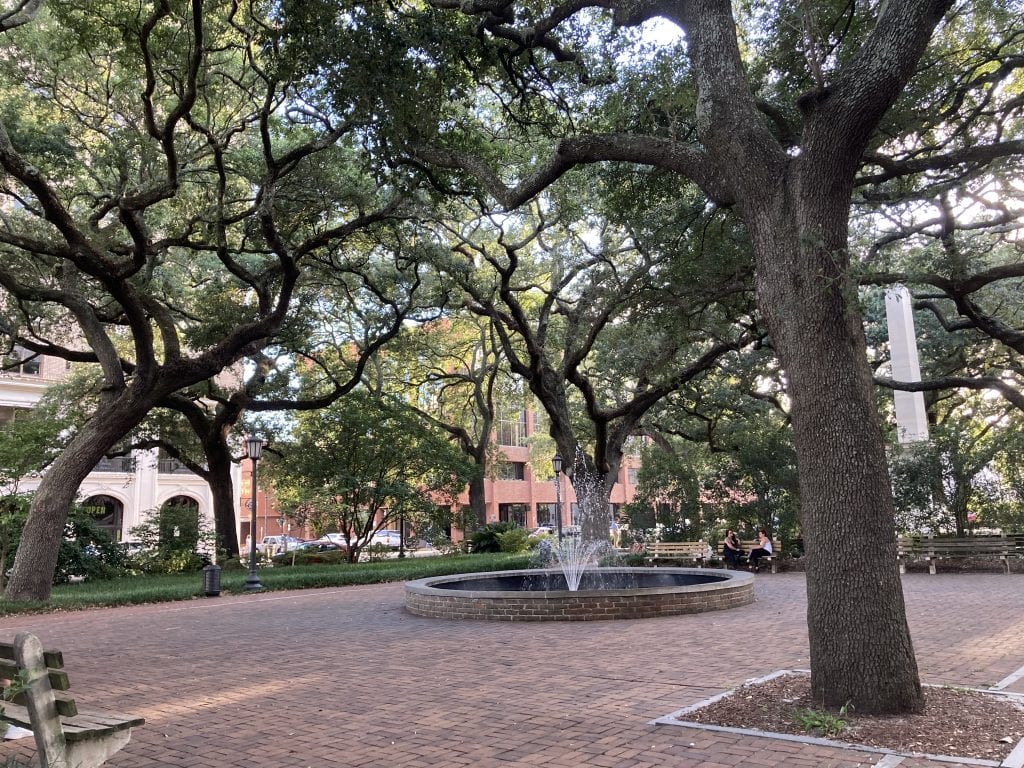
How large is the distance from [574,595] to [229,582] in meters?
10.4

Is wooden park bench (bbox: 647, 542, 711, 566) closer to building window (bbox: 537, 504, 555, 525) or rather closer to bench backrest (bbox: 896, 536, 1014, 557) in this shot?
bench backrest (bbox: 896, 536, 1014, 557)

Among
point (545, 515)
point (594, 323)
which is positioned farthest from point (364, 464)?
point (545, 515)

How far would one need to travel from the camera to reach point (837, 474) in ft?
17.2

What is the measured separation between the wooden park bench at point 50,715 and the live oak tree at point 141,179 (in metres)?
8.78

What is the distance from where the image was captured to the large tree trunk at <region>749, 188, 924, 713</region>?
199 inches

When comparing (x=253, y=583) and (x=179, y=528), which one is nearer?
(x=253, y=583)

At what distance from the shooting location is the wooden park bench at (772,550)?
2000cm

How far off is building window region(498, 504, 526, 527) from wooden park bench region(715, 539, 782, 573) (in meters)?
33.9

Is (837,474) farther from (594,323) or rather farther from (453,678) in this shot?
(594,323)

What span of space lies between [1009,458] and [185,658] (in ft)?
62.6

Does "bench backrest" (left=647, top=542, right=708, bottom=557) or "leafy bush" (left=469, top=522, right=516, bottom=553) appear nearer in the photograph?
"bench backrest" (left=647, top=542, right=708, bottom=557)

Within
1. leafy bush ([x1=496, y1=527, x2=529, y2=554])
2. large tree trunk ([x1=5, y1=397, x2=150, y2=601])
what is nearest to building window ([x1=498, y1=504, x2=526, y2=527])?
leafy bush ([x1=496, y1=527, x2=529, y2=554])

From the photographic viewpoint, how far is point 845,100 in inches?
217

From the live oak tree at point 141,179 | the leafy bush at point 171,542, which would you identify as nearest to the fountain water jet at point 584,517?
the live oak tree at point 141,179
